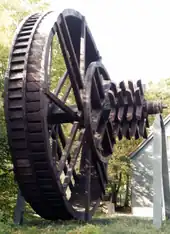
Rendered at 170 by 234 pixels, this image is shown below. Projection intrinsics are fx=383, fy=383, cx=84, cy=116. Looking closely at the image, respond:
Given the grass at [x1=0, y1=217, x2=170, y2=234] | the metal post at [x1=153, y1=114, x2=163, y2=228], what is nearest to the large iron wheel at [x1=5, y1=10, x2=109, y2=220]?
the grass at [x1=0, y1=217, x2=170, y2=234]

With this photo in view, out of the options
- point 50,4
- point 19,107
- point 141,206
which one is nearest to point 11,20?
point 50,4

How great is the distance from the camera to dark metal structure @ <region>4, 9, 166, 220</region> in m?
6.12

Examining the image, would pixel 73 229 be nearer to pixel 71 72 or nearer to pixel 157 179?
pixel 157 179

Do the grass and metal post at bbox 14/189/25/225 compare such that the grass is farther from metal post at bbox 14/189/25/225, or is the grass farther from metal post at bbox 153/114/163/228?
metal post at bbox 14/189/25/225

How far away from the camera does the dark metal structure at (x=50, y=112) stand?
20.1 feet

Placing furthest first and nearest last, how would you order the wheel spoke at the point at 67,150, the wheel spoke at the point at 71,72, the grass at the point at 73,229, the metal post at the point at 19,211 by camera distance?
the metal post at the point at 19,211, the wheel spoke at the point at 71,72, the wheel spoke at the point at 67,150, the grass at the point at 73,229

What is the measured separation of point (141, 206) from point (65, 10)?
57.8ft

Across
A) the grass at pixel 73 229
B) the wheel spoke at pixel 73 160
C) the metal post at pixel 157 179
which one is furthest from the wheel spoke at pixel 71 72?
the grass at pixel 73 229

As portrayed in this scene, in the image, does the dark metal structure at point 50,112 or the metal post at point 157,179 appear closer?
the dark metal structure at point 50,112

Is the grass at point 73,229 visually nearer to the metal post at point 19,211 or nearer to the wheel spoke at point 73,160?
the metal post at point 19,211

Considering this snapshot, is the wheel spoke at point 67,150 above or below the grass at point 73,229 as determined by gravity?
above

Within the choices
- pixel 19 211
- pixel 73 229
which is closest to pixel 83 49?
pixel 19 211

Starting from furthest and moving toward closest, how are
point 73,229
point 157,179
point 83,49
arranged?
point 157,179 < point 83,49 < point 73,229

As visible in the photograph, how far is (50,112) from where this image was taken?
7.14 meters
